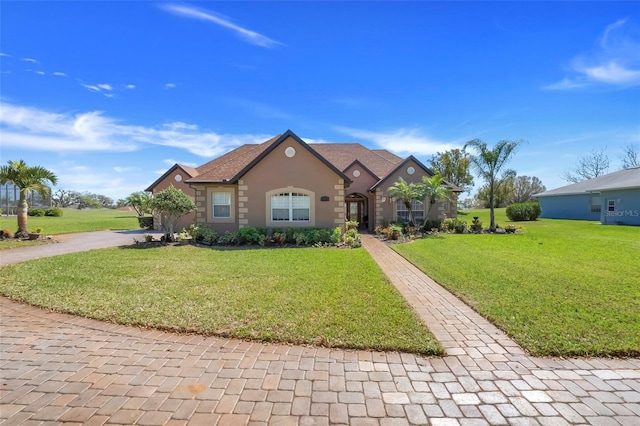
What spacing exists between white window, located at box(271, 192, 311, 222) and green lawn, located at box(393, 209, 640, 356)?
5863mm

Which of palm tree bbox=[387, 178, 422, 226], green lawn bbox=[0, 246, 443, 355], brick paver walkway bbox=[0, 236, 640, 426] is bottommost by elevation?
brick paver walkway bbox=[0, 236, 640, 426]

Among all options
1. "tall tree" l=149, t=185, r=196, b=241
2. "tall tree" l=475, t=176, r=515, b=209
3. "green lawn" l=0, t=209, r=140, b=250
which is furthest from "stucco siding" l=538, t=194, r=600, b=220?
"green lawn" l=0, t=209, r=140, b=250

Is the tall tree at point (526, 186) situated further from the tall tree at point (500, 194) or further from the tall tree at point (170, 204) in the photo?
the tall tree at point (170, 204)

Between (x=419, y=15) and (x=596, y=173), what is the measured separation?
5891 centimetres

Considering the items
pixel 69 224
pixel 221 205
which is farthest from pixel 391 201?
pixel 69 224

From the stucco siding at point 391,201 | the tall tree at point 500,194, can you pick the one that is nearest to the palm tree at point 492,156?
the stucco siding at point 391,201

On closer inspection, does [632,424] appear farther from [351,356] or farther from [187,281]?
[187,281]

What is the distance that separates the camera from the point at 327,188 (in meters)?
A: 16.8

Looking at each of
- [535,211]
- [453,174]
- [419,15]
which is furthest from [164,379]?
[453,174]

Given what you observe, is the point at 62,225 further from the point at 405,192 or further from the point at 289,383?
the point at 289,383

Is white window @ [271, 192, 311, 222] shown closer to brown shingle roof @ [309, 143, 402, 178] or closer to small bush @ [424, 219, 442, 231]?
brown shingle roof @ [309, 143, 402, 178]

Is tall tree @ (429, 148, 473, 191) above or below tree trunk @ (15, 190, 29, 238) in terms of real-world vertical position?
above

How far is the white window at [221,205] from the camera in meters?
18.3

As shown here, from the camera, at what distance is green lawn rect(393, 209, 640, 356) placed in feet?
15.1
